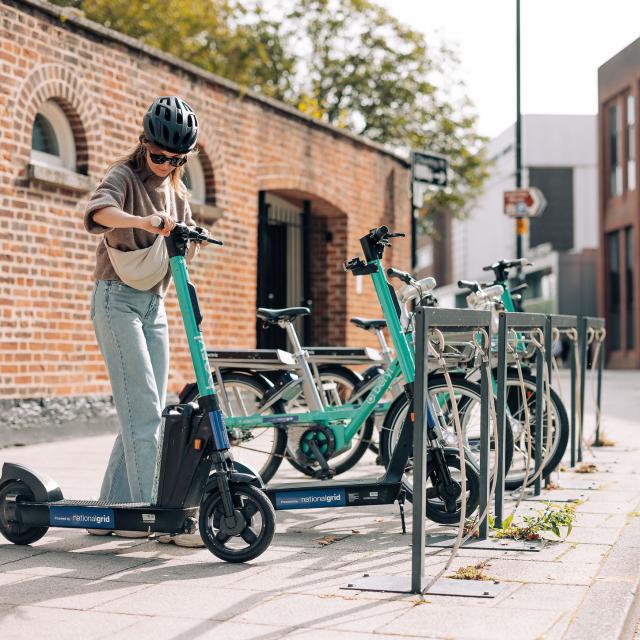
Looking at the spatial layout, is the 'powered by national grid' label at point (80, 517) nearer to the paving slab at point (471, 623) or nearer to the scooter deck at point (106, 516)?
the scooter deck at point (106, 516)

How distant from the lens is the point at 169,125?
189 inches

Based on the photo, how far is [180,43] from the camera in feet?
69.6

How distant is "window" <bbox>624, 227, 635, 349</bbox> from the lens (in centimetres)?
4241

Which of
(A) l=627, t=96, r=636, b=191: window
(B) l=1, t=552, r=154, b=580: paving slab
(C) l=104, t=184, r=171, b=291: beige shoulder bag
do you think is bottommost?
(B) l=1, t=552, r=154, b=580: paving slab

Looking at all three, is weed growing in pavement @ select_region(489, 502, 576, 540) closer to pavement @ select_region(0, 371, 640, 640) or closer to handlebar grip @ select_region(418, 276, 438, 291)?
pavement @ select_region(0, 371, 640, 640)

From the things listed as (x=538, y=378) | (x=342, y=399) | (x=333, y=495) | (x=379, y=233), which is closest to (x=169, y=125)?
(x=379, y=233)

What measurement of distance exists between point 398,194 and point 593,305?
3804 centimetres

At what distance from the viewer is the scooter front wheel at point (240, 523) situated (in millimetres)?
4586

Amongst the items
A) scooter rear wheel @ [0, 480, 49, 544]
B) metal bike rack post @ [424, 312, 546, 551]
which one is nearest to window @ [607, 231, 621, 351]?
metal bike rack post @ [424, 312, 546, 551]

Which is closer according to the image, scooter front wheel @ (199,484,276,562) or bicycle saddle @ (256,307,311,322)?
scooter front wheel @ (199,484,276,562)

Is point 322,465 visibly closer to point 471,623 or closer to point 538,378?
point 538,378

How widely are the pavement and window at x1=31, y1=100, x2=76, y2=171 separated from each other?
196 inches

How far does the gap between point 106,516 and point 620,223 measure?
40.0m

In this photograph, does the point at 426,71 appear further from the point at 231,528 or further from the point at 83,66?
the point at 231,528
